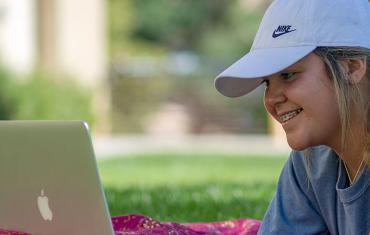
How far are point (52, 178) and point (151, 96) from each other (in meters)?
16.7

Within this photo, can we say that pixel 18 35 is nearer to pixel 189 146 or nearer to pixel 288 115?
pixel 189 146

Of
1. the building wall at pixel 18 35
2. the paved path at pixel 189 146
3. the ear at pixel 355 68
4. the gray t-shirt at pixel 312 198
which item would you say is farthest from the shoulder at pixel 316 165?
the building wall at pixel 18 35

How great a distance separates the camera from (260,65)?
256 cm

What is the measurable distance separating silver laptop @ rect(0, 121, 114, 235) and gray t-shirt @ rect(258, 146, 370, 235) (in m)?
0.67

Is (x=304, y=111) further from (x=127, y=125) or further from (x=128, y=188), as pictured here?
(x=127, y=125)

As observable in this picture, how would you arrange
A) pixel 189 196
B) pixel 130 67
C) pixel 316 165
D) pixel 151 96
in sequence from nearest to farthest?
pixel 316 165
pixel 189 196
pixel 151 96
pixel 130 67

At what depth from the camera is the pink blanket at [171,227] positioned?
10.5 ft

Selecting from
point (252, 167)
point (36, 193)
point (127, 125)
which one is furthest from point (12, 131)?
point (127, 125)

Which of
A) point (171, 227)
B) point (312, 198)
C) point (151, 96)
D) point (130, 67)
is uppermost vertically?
point (312, 198)

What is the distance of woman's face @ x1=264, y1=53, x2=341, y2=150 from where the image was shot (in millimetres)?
2586

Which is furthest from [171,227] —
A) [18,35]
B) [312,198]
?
[18,35]

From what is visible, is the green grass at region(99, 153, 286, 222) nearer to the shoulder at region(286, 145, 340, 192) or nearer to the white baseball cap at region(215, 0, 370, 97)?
the shoulder at region(286, 145, 340, 192)

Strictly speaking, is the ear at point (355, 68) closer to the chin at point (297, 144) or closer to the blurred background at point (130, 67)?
the chin at point (297, 144)

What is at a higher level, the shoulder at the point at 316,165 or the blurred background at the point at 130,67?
the shoulder at the point at 316,165
